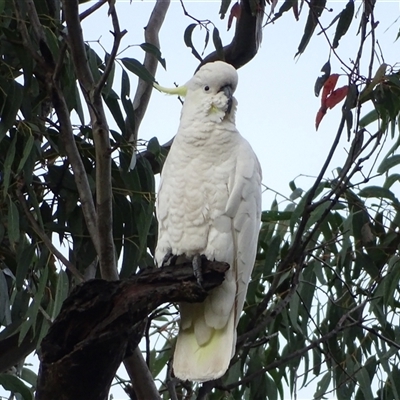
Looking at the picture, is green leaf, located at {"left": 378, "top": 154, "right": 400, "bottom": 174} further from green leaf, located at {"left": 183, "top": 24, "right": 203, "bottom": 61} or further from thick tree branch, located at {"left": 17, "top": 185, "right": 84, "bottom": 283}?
thick tree branch, located at {"left": 17, "top": 185, "right": 84, "bottom": 283}

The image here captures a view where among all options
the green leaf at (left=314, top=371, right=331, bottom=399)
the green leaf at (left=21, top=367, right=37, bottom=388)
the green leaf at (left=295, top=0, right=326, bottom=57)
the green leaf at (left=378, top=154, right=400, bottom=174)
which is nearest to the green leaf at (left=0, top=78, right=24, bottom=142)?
the green leaf at (left=295, top=0, right=326, bottom=57)

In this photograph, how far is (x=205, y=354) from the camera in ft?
6.75

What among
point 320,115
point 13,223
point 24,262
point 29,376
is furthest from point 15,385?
point 320,115

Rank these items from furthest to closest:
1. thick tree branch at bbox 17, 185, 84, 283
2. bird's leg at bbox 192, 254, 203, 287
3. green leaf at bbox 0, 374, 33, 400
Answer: green leaf at bbox 0, 374, 33, 400 → thick tree branch at bbox 17, 185, 84, 283 → bird's leg at bbox 192, 254, 203, 287

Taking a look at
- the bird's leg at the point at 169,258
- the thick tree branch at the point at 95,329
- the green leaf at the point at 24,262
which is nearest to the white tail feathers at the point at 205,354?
the bird's leg at the point at 169,258

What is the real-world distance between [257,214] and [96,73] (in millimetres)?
596

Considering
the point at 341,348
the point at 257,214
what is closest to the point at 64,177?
the point at 257,214

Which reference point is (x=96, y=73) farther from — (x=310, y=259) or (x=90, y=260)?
(x=310, y=259)

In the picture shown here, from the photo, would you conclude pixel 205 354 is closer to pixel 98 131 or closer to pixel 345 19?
pixel 98 131

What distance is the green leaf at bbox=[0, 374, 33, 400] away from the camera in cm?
263

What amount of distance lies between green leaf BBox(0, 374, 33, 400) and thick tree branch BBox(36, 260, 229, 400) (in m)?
0.88

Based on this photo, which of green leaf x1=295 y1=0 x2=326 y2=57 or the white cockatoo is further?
green leaf x1=295 y1=0 x2=326 y2=57

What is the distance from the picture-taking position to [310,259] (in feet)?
8.84

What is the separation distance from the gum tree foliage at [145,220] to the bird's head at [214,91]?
201mm
